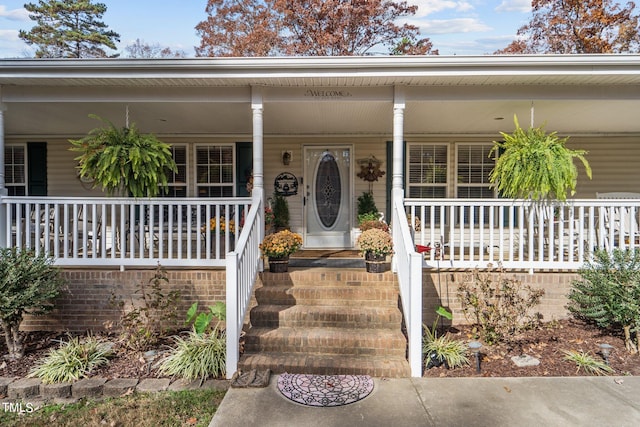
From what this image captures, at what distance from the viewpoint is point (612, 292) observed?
3.85 m

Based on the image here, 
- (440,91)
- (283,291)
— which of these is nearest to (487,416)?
(283,291)

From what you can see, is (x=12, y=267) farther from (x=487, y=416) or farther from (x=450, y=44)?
(x=450, y=44)

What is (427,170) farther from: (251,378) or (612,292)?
(251,378)

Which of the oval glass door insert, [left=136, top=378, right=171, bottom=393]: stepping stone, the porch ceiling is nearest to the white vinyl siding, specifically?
the porch ceiling

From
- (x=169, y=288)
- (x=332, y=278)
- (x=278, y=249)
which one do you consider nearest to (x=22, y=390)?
(x=169, y=288)

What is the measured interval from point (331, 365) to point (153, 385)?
1554 mm

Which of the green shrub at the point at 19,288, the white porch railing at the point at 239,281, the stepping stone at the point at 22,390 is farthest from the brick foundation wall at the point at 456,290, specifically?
the green shrub at the point at 19,288

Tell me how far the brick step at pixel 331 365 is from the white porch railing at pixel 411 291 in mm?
149

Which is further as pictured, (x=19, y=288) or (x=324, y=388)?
(x=19, y=288)

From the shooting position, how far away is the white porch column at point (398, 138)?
465 centimetres

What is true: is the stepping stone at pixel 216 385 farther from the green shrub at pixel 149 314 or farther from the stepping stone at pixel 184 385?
the green shrub at pixel 149 314

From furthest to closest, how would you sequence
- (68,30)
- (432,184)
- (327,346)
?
(68,30), (432,184), (327,346)

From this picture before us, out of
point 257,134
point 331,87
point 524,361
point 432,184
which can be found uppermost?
point 331,87

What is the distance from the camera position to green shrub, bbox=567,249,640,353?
3752 millimetres
